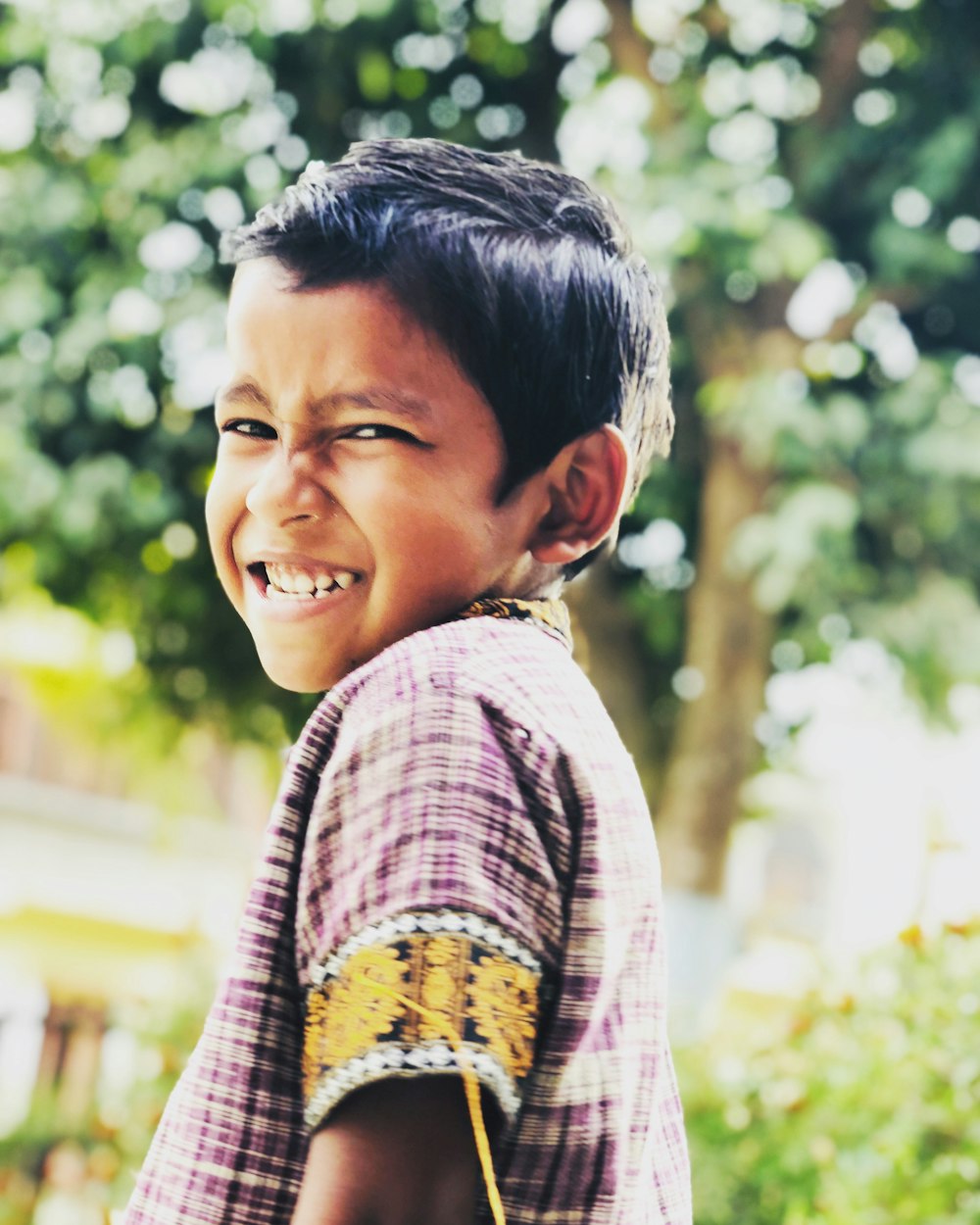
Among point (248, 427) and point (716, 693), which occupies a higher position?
point (716, 693)

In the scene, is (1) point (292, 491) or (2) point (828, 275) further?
(2) point (828, 275)

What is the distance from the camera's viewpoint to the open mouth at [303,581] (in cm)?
113

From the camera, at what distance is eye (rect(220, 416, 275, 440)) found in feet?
3.84

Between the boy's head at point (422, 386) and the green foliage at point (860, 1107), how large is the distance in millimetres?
2826

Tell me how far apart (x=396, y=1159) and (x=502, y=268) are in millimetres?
629

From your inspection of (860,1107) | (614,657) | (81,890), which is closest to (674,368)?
(614,657)

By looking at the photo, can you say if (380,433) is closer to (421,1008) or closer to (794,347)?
(421,1008)

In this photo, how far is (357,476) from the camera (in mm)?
1093

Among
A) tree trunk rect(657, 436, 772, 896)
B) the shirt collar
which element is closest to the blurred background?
tree trunk rect(657, 436, 772, 896)

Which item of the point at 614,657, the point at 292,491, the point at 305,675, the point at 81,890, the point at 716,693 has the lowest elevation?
the point at 305,675

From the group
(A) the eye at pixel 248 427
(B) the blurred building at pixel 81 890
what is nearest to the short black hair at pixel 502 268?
(A) the eye at pixel 248 427

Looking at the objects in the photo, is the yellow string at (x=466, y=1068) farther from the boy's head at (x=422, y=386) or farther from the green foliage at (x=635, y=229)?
the green foliage at (x=635, y=229)

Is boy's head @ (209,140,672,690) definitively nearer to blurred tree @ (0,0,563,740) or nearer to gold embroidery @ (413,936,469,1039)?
gold embroidery @ (413,936,469,1039)

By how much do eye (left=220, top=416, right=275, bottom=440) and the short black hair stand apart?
0.12 metres
